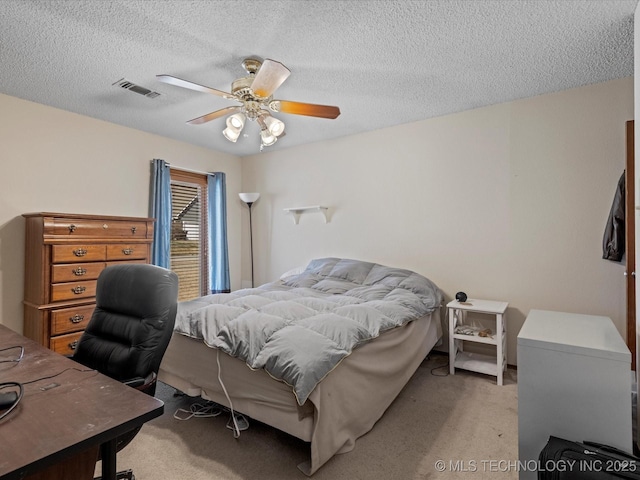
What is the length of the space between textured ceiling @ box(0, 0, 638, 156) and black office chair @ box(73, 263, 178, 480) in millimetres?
1405

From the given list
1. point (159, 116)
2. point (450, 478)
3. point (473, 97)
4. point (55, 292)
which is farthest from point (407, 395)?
point (159, 116)

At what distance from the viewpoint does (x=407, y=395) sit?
248 cm

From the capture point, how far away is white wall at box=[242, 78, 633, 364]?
2.61 meters

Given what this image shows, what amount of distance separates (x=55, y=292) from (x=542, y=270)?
13.3 ft

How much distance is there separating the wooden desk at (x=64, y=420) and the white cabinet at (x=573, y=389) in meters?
1.46

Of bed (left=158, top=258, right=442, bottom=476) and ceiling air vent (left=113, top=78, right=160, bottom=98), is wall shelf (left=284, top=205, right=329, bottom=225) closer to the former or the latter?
bed (left=158, top=258, right=442, bottom=476)

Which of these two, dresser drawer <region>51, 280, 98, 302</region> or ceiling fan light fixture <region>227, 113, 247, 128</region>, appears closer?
ceiling fan light fixture <region>227, 113, 247, 128</region>

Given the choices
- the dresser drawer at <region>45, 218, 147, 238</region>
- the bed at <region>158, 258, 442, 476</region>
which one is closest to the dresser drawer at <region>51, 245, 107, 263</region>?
the dresser drawer at <region>45, 218, 147, 238</region>

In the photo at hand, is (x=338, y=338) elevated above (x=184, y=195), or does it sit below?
below

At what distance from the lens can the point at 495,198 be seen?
9.95 feet

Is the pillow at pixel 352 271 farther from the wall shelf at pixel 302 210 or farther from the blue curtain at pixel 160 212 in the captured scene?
the blue curtain at pixel 160 212

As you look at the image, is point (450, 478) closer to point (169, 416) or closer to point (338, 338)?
point (338, 338)

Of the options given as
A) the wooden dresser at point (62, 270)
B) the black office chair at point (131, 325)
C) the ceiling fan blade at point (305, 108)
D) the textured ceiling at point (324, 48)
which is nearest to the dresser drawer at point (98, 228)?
the wooden dresser at point (62, 270)

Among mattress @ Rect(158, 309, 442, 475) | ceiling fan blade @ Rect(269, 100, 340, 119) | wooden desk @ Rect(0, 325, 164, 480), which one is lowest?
mattress @ Rect(158, 309, 442, 475)
